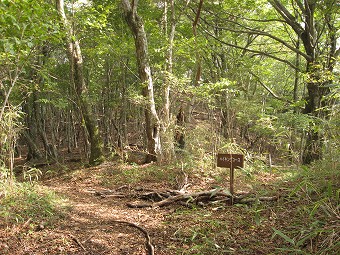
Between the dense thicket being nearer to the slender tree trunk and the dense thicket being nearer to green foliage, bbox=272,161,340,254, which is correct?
the slender tree trunk

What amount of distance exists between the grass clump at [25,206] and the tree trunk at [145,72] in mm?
4102

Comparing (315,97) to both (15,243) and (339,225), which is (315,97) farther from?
(15,243)

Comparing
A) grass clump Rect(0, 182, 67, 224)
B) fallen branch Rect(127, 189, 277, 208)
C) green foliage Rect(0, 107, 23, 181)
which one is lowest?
fallen branch Rect(127, 189, 277, 208)

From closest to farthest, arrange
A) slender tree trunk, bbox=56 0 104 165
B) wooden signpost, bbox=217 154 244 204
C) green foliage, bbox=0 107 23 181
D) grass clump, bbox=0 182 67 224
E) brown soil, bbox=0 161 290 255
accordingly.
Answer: brown soil, bbox=0 161 290 255, grass clump, bbox=0 182 67 224, green foliage, bbox=0 107 23 181, wooden signpost, bbox=217 154 244 204, slender tree trunk, bbox=56 0 104 165

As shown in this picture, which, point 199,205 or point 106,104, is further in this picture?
point 106,104

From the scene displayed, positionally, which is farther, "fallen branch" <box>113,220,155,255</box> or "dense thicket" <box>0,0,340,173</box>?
"dense thicket" <box>0,0,340,173</box>

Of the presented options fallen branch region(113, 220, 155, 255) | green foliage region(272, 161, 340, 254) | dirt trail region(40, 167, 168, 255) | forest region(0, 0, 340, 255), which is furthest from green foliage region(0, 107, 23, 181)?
green foliage region(272, 161, 340, 254)

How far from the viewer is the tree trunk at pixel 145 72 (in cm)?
812

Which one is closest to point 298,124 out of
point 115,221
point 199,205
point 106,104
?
point 199,205

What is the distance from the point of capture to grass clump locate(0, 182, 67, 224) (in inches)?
143

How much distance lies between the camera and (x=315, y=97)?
375 inches

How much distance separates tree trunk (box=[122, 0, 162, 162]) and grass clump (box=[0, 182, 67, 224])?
4.10 m

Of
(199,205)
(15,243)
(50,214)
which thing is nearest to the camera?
(15,243)

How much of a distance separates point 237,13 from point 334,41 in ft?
13.0
